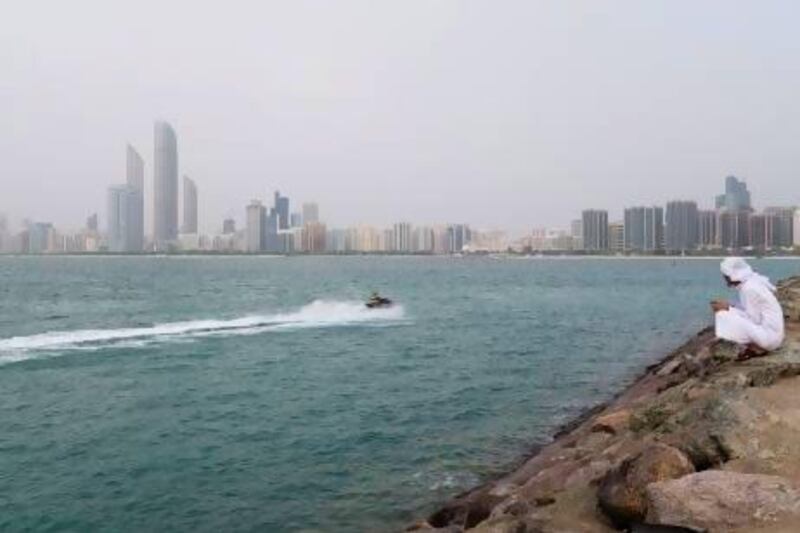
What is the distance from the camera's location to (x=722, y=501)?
684 centimetres

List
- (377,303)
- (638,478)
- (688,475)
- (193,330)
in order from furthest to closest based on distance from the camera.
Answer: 1. (377,303)
2. (193,330)
3. (638,478)
4. (688,475)

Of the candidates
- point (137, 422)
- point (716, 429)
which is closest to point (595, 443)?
point (716, 429)

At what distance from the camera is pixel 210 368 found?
3114cm

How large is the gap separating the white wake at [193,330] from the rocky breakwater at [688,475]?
28538mm

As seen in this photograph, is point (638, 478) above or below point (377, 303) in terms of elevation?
above

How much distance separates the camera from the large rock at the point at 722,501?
22.1ft

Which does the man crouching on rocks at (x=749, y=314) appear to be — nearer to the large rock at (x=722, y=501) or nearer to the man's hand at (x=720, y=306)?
the man's hand at (x=720, y=306)

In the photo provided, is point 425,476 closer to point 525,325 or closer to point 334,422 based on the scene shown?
point 334,422

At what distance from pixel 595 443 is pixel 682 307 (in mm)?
57513

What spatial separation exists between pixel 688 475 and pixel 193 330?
135 ft

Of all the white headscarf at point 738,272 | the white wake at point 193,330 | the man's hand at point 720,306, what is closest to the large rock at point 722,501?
the man's hand at point 720,306

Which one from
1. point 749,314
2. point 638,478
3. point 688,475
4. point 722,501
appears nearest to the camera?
point 722,501

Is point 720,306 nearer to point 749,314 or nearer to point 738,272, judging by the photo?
point 738,272

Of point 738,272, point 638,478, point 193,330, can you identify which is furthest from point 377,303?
point 638,478
